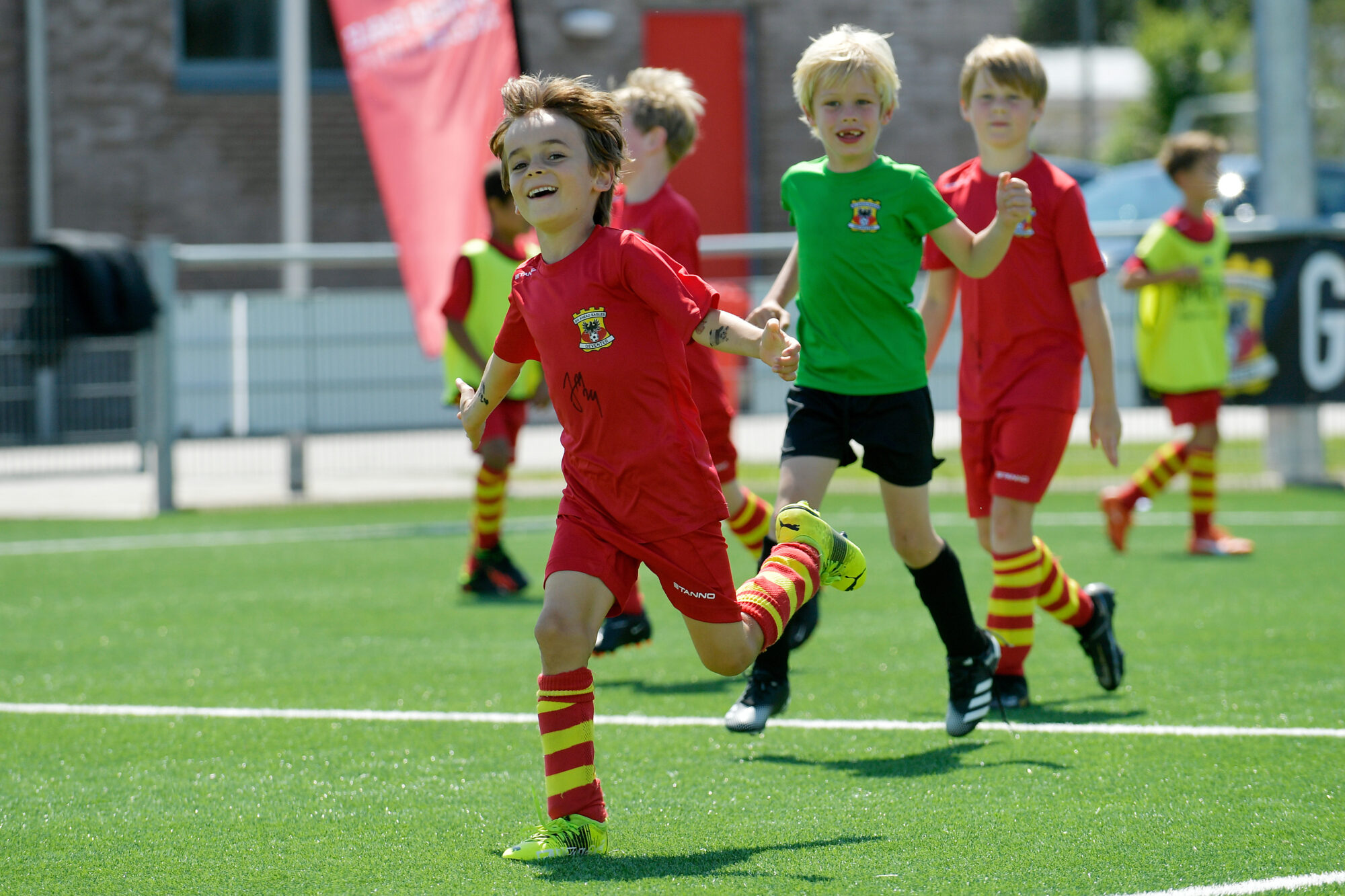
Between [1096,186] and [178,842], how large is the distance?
18.8m

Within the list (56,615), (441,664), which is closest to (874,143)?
(441,664)

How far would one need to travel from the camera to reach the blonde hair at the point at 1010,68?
520 cm

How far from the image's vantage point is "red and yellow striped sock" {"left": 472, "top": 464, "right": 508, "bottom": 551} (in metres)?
7.92

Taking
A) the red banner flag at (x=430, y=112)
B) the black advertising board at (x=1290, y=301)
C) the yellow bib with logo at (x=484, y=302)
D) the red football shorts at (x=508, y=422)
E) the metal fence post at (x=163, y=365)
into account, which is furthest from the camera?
the metal fence post at (x=163, y=365)

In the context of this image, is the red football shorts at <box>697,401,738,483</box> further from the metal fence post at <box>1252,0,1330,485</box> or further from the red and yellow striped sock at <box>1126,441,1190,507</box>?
the metal fence post at <box>1252,0,1330,485</box>

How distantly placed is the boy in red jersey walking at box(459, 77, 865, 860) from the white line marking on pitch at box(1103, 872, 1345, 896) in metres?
1.15

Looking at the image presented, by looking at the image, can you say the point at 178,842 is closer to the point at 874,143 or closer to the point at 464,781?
the point at 464,781

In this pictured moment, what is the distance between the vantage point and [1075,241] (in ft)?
16.9

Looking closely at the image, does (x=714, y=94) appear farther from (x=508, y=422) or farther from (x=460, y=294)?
(x=460, y=294)

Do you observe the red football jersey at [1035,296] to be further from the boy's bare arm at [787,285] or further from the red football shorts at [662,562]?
the red football shorts at [662,562]

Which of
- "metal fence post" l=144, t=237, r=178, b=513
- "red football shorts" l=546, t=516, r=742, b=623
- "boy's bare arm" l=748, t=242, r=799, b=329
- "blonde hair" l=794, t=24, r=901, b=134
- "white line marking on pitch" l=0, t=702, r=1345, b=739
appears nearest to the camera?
"red football shorts" l=546, t=516, r=742, b=623

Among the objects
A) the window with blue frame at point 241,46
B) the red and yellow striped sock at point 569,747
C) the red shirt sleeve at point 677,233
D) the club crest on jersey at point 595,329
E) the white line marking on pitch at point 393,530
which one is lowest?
the white line marking on pitch at point 393,530

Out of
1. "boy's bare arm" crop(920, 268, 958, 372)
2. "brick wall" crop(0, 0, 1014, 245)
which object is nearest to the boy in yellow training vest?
"boy's bare arm" crop(920, 268, 958, 372)

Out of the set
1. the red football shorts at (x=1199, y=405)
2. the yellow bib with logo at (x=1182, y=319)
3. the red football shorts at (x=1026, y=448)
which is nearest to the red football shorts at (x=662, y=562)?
the red football shorts at (x=1026, y=448)
